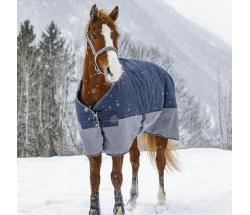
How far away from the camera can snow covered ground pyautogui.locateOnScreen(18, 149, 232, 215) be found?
5848mm

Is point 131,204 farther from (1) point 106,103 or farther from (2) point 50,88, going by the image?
(2) point 50,88

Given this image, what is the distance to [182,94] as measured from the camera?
8.44 m

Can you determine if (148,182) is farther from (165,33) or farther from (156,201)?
(165,33)

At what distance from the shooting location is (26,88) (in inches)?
285

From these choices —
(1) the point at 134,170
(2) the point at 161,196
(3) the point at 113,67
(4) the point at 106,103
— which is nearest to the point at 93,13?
(3) the point at 113,67

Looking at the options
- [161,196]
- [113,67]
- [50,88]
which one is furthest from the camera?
[50,88]

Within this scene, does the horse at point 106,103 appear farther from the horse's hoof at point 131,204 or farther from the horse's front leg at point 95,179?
the horse's hoof at point 131,204

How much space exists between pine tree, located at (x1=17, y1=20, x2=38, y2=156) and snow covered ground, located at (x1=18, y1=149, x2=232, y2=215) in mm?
301

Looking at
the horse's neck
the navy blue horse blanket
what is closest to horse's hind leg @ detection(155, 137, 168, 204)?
the navy blue horse blanket

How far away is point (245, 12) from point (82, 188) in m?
3.21

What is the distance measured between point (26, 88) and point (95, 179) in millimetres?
2633
